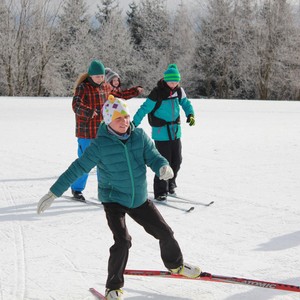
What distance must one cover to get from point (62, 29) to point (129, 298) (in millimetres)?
38621

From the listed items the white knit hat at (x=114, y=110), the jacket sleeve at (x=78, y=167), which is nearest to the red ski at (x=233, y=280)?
the jacket sleeve at (x=78, y=167)

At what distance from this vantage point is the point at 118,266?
126 inches

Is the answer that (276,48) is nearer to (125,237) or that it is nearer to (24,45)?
(24,45)

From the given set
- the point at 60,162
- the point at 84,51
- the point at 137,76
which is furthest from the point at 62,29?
the point at 60,162

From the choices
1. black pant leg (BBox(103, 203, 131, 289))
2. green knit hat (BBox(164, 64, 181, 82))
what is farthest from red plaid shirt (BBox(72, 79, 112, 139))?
black pant leg (BBox(103, 203, 131, 289))

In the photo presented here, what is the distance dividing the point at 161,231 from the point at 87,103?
3.27 meters

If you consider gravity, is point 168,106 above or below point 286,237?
above

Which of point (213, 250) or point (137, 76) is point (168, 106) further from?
point (137, 76)

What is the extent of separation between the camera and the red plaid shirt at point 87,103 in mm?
6148

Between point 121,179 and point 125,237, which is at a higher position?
point 121,179

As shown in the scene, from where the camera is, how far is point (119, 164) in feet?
10.7

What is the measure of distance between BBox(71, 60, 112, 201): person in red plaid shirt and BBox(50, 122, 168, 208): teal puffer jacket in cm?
278

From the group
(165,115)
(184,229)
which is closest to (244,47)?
(165,115)

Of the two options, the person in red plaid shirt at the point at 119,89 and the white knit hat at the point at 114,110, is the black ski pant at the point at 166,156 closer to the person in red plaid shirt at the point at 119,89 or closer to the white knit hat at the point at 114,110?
the person in red plaid shirt at the point at 119,89
